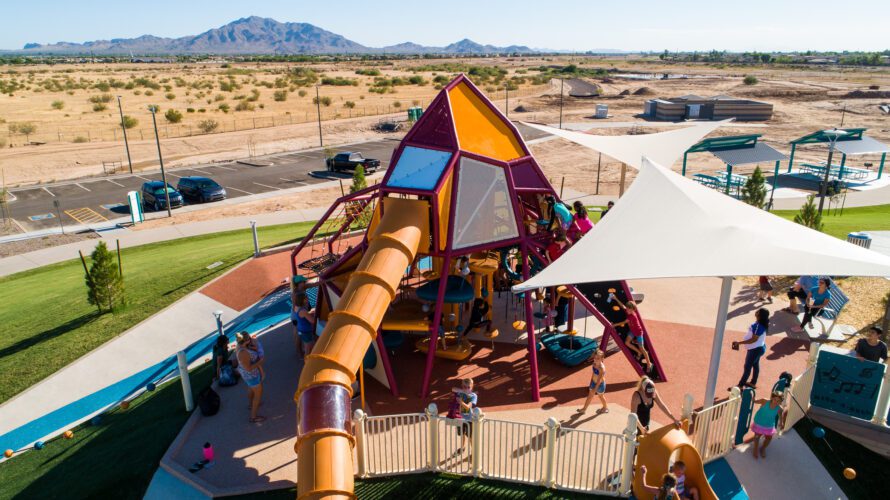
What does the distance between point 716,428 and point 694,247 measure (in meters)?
3.20

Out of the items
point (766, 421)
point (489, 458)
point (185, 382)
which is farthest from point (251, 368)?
point (766, 421)

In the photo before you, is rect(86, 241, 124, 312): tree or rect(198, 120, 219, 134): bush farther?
rect(198, 120, 219, 134): bush

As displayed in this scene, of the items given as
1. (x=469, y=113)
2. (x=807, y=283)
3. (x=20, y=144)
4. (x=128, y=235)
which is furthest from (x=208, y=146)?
(x=807, y=283)

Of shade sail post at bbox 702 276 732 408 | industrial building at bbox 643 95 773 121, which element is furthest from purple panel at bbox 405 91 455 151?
industrial building at bbox 643 95 773 121

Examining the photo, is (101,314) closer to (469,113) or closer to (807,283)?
(469,113)

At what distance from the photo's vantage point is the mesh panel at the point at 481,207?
13.8 metres

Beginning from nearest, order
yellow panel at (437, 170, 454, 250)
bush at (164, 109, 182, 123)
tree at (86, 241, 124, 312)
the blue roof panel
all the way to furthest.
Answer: yellow panel at (437, 170, 454, 250) → the blue roof panel → tree at (86, 241, 124, 312) → bush at (164, 109, 182, 123)

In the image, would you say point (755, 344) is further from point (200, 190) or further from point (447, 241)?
point (200, 190)

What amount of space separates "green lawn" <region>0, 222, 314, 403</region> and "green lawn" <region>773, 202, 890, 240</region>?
23706 mm

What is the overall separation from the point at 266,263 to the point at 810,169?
122 feet

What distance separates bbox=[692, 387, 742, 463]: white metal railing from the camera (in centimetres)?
980

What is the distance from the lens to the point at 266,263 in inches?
902

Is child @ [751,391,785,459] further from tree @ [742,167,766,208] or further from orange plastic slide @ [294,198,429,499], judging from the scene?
tree @ [742,167,766,208]

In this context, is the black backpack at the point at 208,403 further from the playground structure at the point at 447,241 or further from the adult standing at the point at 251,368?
the playground structure at the point at 447,241
